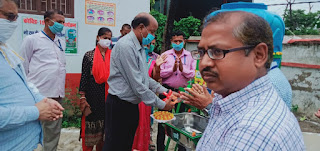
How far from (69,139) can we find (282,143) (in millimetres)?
4346

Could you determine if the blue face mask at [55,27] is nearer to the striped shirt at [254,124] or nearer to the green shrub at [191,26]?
the striped shirt at [254,124]

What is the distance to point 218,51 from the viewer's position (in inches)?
37.5

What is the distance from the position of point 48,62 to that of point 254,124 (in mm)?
3078

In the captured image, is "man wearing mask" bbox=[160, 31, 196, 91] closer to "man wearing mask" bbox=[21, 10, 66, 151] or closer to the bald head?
the bald head

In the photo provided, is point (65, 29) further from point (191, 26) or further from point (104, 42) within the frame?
point (191, 26)

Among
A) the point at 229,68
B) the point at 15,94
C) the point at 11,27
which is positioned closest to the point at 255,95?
the point at 229,68

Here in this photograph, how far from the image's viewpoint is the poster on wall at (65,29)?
4654mm

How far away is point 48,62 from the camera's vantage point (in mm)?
3176

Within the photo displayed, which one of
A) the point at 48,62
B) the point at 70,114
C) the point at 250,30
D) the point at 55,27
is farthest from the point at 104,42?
the point at 250,30

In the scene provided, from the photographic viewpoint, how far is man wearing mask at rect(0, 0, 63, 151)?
1526 millimetres

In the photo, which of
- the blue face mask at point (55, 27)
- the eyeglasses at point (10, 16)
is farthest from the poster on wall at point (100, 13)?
the eyeglasses at point (10, 16)

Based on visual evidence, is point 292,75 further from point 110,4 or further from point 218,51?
point 218,51

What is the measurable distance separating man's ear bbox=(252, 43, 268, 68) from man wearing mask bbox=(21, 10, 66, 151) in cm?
299

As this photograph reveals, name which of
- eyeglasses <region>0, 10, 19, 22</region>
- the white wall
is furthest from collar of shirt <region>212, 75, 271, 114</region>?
the white wall
